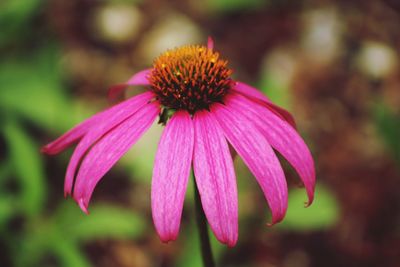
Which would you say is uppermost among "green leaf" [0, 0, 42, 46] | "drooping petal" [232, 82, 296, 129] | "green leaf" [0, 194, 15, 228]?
"green leaf" [0, 0, 42, 46]

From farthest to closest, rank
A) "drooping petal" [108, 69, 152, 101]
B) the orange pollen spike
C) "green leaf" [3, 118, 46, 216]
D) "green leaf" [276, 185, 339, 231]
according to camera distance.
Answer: "green leaf" [276, 185, 339, 231] < "green leaf" [3, 118, 46, 216] < "drooping petal" [108, 69, 152, 101] < the orange pollen spike

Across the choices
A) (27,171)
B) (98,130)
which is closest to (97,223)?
(27,171)

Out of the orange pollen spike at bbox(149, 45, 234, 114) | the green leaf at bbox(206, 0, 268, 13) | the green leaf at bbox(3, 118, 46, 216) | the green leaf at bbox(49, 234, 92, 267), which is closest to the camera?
the orange pollen spike at bbox(149, 45, 234, 114)

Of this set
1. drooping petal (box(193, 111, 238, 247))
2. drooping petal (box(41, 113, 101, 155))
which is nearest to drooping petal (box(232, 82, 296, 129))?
drooping petal (box(193, 111, 238, 247))

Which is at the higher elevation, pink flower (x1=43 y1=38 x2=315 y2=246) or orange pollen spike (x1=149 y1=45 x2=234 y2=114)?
orange pollen spike (x1=149 y1=45 x2=234 y2=114)

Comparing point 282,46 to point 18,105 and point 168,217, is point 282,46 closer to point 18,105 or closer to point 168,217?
point 18,105

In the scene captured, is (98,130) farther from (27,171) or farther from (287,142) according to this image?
(27,171)

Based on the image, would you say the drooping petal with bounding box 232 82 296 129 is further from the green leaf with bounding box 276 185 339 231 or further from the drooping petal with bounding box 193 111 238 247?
the green leaf with bounding box 276 185 339 231

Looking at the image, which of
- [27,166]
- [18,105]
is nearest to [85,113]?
[18,105]
